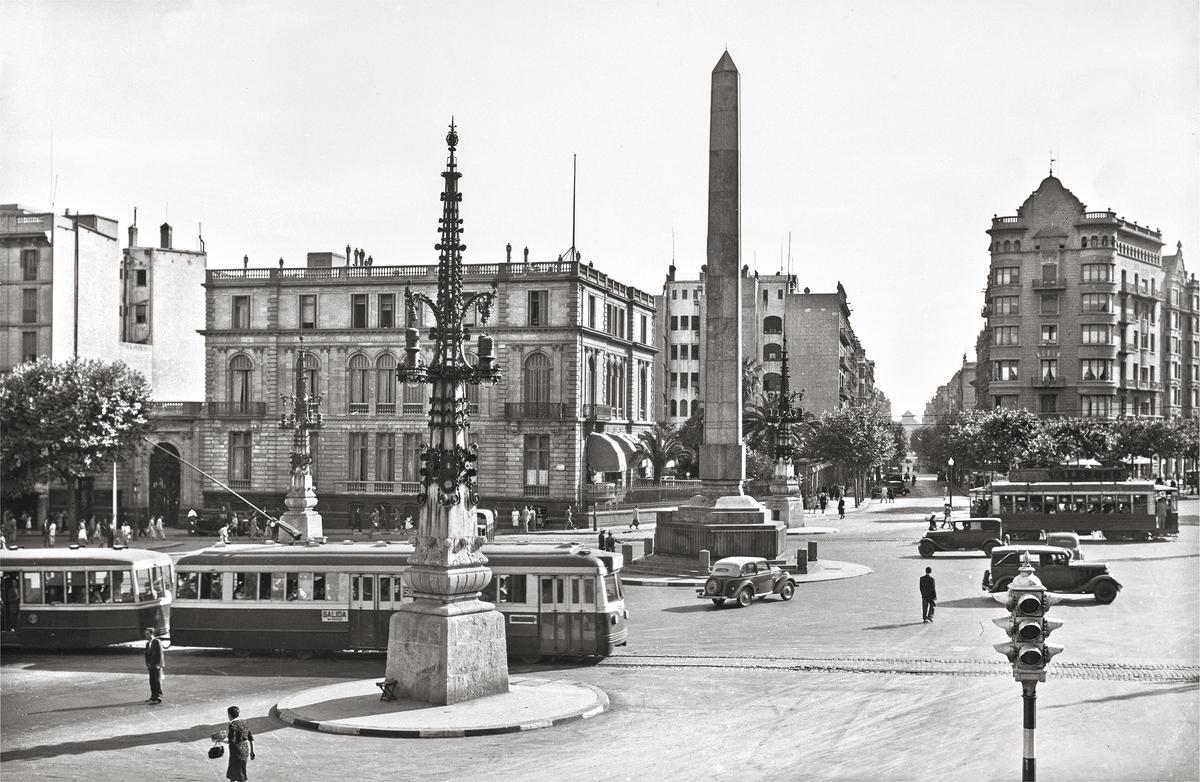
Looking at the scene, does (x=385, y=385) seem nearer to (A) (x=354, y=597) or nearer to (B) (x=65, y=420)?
(B) (x=65, y=420)

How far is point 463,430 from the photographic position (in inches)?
781

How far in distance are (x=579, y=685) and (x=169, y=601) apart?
1132 cm

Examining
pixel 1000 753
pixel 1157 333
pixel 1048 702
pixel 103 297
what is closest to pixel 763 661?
pixel 1048 702

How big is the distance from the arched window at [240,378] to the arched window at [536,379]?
1572cm

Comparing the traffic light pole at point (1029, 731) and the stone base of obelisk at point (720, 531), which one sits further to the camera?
the stone base of obelisk at point (720, 531)

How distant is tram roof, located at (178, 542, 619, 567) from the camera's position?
24.2 m

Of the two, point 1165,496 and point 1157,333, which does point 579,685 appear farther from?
point 1157,333

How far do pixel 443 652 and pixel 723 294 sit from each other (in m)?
25.6

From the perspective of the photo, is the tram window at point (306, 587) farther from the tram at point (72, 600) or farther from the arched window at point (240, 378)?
the arched window at point (240, 378)

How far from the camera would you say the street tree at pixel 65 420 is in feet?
178

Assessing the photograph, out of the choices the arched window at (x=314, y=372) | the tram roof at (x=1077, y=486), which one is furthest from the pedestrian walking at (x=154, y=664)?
the arched window at (x=314, y=372)

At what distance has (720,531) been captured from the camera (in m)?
40.3

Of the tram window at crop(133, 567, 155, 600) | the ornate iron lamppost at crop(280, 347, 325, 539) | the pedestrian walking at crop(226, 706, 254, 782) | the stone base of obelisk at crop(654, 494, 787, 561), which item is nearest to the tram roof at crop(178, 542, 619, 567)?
the tram window at crop(133, 567, 155, 600)

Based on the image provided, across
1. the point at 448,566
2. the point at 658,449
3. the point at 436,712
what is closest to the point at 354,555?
the point at 448,566
